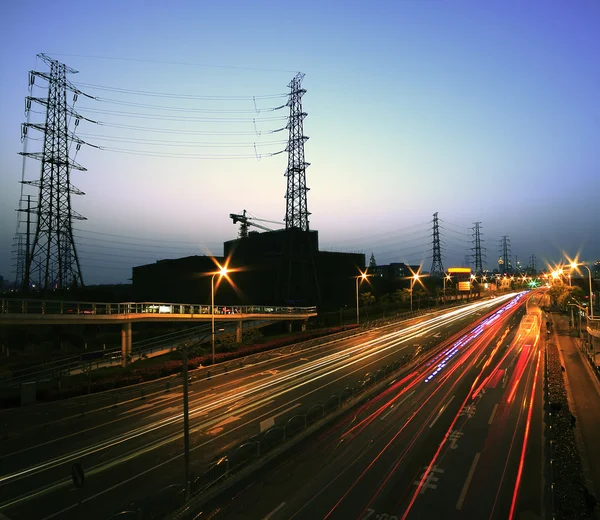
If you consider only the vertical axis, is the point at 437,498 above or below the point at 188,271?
below

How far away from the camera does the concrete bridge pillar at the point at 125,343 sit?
36.3m

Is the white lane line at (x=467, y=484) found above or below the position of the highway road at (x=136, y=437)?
above

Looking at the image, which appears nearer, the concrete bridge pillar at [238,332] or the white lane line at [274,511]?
the white lane line at [274,511]

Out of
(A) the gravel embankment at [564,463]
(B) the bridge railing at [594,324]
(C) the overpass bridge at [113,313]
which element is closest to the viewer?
(A) the gravel embankment at [564,463]

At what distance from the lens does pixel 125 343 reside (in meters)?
37.0

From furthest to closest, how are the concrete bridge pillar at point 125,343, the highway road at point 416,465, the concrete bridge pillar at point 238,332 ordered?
the concrete bridge pillar at point 238,332 < the concrete bridge pillar at point 125,343 < the highway road at point 416,465

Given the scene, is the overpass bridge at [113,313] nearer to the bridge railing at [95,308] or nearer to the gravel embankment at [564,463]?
the bridge railing at [95,308]

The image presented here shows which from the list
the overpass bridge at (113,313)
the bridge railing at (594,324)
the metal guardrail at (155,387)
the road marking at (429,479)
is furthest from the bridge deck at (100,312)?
the bridge railing at (594,324)

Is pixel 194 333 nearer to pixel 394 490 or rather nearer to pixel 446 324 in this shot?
pixel 394 490

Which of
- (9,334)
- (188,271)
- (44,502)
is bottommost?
(44,502)

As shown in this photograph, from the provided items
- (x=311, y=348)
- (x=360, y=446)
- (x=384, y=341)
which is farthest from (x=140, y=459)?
(x=384, y=341)

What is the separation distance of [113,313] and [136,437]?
17249 mm

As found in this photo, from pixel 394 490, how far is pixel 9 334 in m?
42.9

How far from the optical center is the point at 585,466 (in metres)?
16.1
